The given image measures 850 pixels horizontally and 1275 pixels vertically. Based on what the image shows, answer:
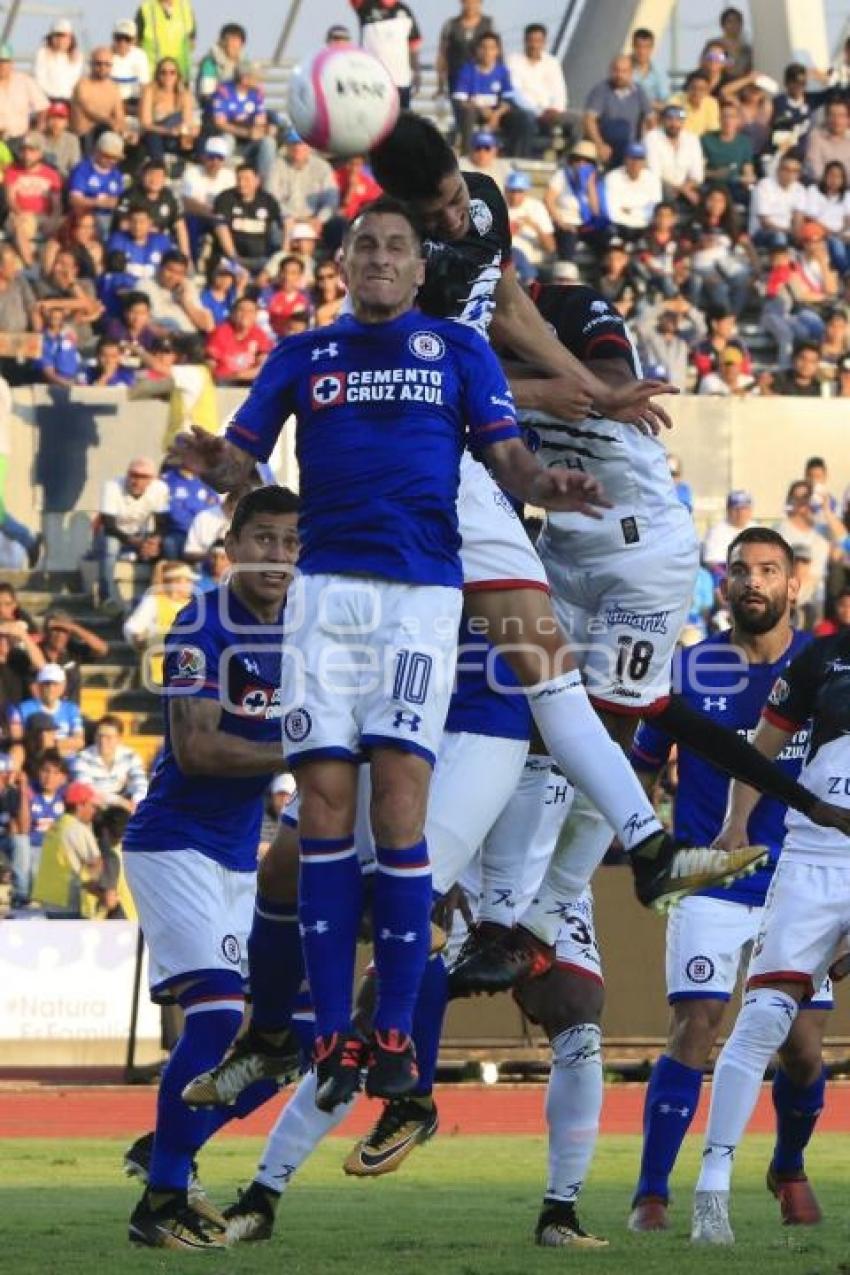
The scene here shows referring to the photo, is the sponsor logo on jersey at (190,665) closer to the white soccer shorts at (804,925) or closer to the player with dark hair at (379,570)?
the player with dark hair at (379,570)

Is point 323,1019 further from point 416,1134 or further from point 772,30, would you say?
point 772,30

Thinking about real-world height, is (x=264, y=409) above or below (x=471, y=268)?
below

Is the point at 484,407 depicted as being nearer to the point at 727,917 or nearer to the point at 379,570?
the point at 379,570

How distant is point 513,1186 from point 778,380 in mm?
15794

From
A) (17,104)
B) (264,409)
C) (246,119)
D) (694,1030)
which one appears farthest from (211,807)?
(246,119)

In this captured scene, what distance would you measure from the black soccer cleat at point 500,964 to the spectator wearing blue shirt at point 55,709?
36.6ft

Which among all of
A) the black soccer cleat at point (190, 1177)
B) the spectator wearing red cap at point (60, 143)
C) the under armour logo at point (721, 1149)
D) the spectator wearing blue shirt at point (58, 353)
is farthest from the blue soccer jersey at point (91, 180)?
the under armour logo at point (721, 1149)

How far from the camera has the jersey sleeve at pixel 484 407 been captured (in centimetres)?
838

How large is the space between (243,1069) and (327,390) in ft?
7.47

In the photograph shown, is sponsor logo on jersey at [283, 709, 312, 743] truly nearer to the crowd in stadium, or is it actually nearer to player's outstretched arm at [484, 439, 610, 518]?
player's outstretched arm at [484, 439, 610, 518]

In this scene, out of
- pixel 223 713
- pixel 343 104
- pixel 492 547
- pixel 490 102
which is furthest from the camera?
pixel 490 102

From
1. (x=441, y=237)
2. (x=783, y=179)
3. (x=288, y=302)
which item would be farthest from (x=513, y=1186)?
(x=783, y=179)

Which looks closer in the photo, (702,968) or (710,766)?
(702,968)

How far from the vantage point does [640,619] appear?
31.8 feet
